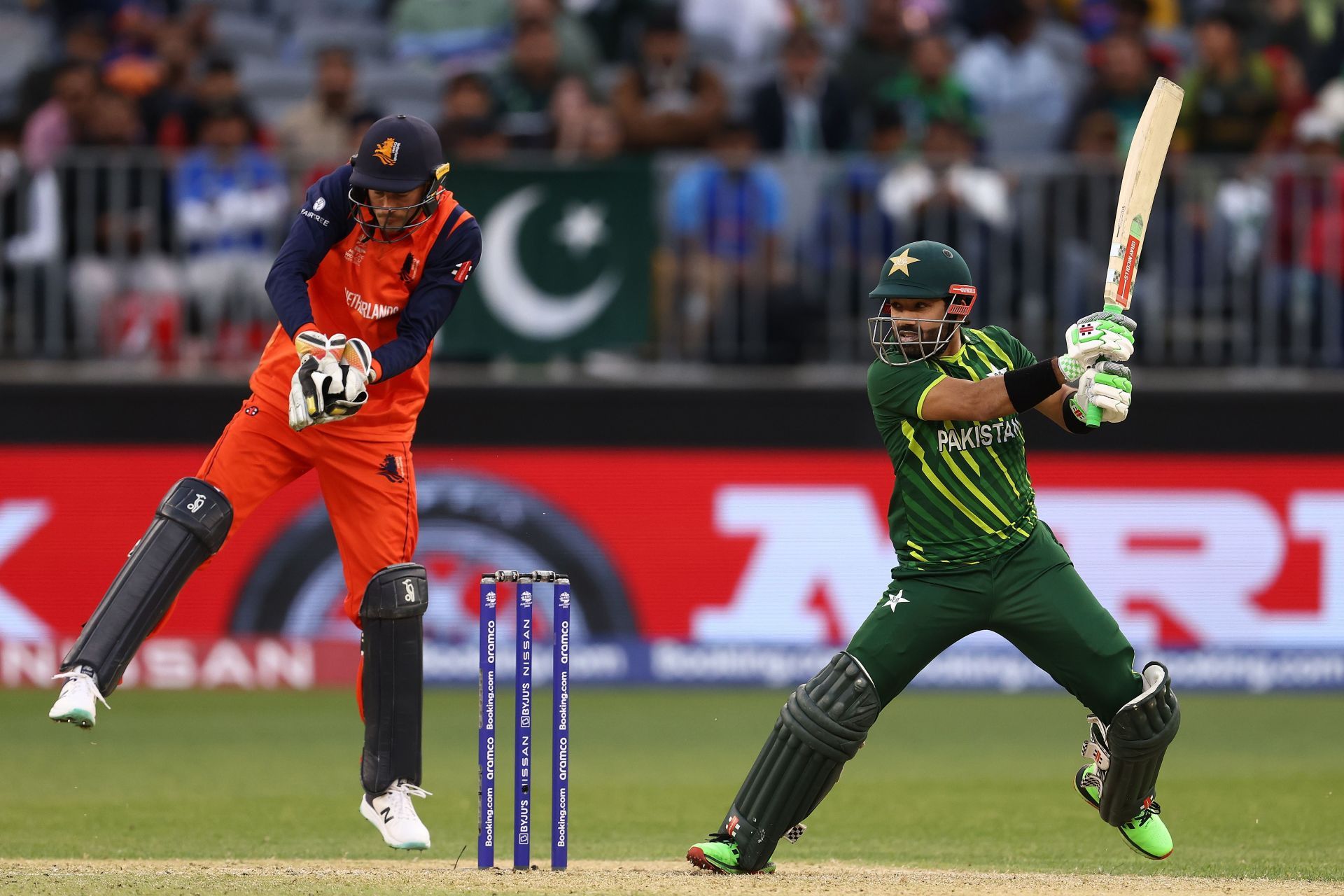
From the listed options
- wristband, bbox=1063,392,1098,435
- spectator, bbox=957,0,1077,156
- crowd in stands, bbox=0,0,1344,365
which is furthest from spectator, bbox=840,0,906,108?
wristband, bbox=1063,392,1098,435

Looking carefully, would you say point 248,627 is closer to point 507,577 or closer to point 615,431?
point 615,431

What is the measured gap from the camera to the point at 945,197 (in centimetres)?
1122

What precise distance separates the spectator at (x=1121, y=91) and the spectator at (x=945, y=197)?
1030 mm

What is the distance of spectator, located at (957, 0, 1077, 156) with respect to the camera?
41.9ft

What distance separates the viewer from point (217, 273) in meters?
11.0

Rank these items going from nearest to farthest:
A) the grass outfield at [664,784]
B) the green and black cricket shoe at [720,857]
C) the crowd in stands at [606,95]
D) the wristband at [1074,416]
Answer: the wristband at [1074,416] → the green and black cricket shoe at [720,857] → the grass outfield at [664,784] → the crowd in stands at [606,95]

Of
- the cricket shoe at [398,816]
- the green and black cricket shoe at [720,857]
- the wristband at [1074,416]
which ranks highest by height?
the wristband at [1074,416]

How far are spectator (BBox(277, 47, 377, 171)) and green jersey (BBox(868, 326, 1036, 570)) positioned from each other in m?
6.59

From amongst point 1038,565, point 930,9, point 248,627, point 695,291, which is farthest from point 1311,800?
point 930,9

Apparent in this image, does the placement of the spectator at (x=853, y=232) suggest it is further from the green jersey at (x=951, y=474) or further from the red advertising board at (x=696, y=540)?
the green jersey at (x=951, y=474)

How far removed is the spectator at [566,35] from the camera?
1249 centimetres

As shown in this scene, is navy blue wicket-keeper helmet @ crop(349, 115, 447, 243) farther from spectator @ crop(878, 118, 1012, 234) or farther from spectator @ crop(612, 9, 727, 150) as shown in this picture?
spectator @ crop(612, 9, 727, 150)

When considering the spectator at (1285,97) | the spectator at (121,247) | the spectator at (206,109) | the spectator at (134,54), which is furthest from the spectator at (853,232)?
the spectator at (134,54)

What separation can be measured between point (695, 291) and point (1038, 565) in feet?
18.7
